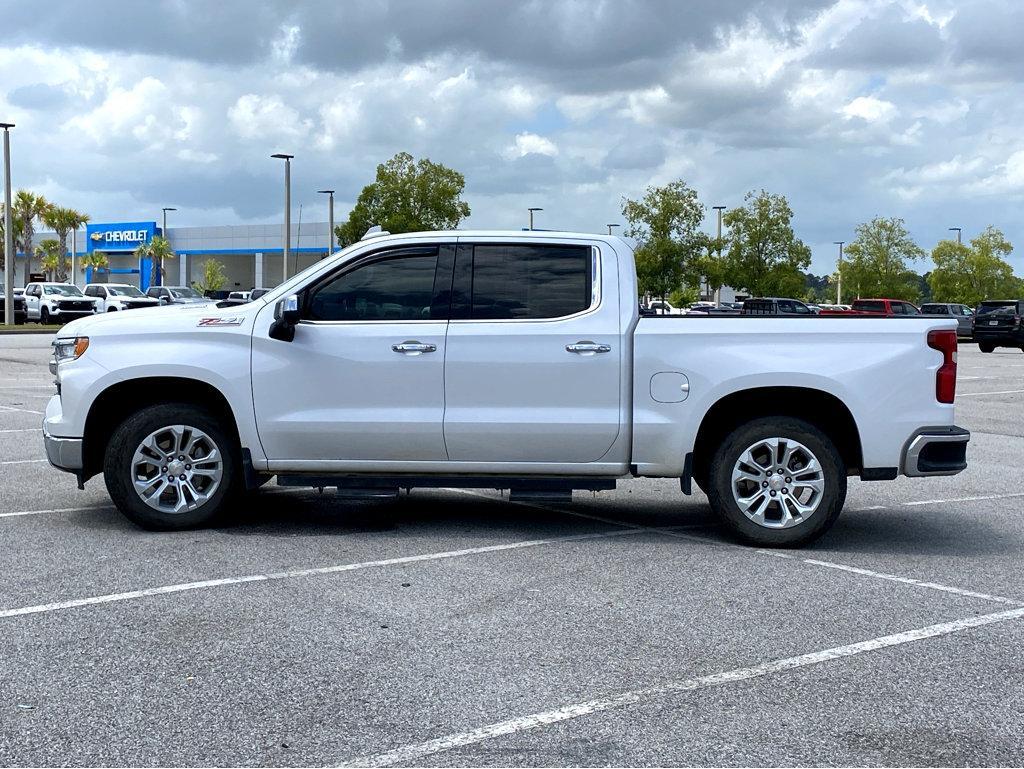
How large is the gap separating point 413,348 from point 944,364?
3.27 m

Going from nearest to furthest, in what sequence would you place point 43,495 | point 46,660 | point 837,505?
point 46,660 → point 837,505 → point 43,495

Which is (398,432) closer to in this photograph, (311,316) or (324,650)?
(311,316)

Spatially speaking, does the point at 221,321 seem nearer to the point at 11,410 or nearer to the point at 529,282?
the point at 529,282

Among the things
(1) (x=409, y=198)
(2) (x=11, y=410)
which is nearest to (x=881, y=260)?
(1) (x=409, y=198)

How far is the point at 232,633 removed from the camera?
5.62 meters

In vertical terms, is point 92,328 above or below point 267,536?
above

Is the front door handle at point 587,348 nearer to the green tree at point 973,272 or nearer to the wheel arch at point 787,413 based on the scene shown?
the wheel arch at point 787,413

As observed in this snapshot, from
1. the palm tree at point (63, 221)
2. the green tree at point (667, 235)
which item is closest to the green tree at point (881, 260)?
the green tree at point (667, 235)

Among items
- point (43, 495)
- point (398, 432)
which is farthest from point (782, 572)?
point (43, 495)

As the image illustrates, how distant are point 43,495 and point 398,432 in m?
3.38

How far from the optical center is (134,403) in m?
8.23

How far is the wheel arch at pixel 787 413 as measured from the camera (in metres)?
7.78

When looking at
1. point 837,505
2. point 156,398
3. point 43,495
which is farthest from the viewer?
point 43,495

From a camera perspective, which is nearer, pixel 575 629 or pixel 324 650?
pixel 324 650
